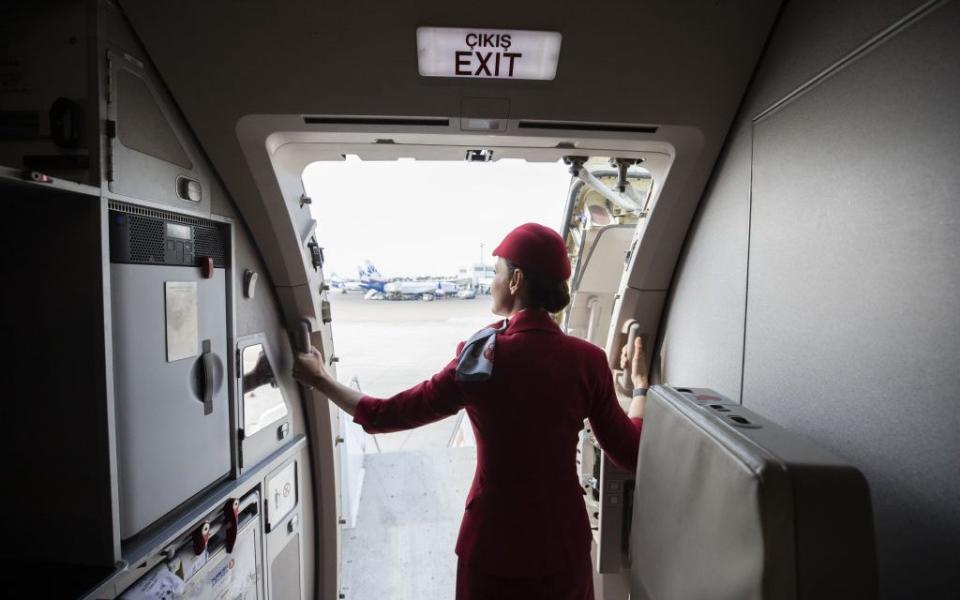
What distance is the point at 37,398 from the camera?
3.89ft

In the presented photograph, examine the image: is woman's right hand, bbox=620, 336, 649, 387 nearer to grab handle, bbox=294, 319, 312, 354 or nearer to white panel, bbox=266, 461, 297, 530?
grab handle, bbox=294, 319, 312, 354

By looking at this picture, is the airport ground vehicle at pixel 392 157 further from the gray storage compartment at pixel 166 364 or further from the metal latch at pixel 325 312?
the metal latch at pixel 325 312

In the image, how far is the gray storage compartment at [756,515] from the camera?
732 mm

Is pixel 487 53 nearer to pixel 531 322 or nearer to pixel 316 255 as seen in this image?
pixel 531 322

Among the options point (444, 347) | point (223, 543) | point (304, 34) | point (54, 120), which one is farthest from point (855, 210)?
point (444, 347)

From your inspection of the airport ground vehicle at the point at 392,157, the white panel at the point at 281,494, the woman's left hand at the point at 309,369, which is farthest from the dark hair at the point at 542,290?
the white panel at the point at 281,494

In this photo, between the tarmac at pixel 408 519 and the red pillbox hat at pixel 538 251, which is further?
the tarmac at pixel 408 519

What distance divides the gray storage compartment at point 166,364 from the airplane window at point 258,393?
0.13 metres

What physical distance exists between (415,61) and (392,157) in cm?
56

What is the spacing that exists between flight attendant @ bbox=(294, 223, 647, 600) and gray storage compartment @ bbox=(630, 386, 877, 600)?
1.45 ft

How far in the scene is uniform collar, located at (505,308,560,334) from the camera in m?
1.57

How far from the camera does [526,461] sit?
1466 millimetres

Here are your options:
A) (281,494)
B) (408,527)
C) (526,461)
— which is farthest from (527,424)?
(408,527)

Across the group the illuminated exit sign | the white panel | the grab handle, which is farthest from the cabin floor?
the illuminated exit sign
